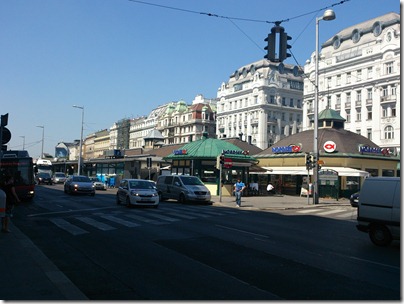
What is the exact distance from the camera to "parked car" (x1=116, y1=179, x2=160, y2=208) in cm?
2264

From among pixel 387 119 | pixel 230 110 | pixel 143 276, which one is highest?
pixel 230 110

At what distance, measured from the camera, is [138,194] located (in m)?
22.7

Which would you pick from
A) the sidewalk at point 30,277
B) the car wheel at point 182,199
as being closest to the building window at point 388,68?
the car wheel at point 182,199

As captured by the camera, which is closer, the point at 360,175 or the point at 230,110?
the point at 360,175

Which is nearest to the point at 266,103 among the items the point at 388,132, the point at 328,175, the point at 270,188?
the point at 388,132

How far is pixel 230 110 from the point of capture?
111812mm

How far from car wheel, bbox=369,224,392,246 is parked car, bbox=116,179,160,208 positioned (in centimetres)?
1271

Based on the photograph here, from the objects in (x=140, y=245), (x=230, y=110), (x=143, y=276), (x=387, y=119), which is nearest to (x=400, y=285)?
(x=143, y=276)

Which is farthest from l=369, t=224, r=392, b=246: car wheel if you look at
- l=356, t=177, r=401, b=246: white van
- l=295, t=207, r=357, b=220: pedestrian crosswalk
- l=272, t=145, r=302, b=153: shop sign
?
l=272, t=145, r=302, b=153: shop sign

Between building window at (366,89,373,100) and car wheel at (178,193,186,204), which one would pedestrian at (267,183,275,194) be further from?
building window at (366,89,373,100)

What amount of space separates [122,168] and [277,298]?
58520mm

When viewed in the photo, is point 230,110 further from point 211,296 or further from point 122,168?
point 211,296

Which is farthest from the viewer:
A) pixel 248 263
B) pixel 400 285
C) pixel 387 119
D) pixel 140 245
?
pixel 387 119

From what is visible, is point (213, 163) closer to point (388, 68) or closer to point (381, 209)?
point (381, 209)
